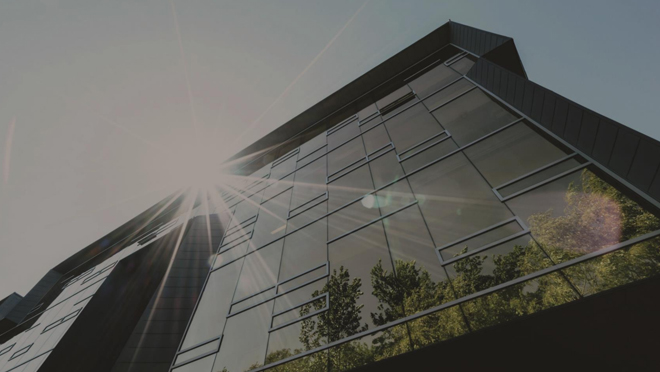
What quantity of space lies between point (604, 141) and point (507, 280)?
317cm

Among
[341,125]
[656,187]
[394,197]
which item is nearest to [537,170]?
[656,187]

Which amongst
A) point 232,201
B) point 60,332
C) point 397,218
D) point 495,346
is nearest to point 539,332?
point 495,346

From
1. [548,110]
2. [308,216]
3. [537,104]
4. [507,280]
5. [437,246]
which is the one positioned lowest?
[507,280]

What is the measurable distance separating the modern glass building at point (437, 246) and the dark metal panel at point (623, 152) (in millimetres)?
28

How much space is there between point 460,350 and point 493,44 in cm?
1010

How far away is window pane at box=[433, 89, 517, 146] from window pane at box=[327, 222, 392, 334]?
11.9ft

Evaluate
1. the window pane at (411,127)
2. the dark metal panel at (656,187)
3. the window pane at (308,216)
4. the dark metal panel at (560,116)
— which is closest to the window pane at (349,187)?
the window pane at (308,216)

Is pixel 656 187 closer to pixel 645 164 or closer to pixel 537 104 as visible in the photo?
pixel 645 164

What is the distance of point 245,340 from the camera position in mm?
8047

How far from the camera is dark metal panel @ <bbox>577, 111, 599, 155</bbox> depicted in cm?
598

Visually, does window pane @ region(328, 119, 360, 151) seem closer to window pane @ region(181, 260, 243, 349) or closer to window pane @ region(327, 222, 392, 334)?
window pane @ region(327, 222, 392, 334)

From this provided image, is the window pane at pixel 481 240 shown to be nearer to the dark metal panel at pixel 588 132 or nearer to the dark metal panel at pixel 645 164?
the dark metal panel at pixel 645 164

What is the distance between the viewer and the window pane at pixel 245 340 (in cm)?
748

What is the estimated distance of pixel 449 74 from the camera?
39.9 ft
